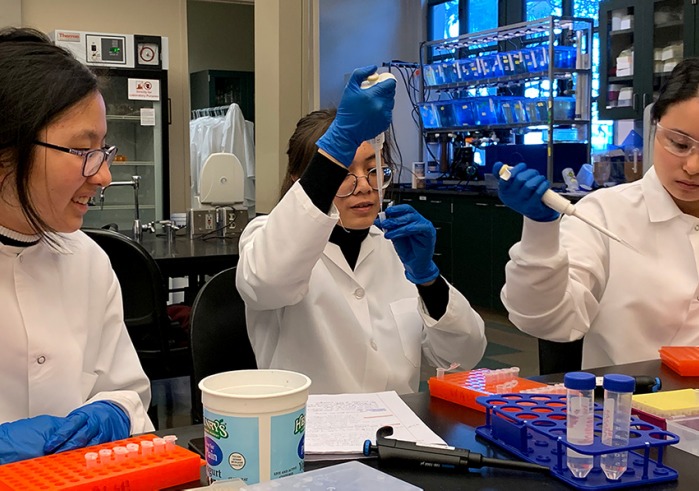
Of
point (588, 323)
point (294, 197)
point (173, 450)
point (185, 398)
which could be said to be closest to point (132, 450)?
point (173, 450)

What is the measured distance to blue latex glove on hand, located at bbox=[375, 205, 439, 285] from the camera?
1.53 m

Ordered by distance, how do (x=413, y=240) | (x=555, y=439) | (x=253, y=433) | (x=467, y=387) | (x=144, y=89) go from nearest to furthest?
(x=253, y=433)
(x=555, y=439)
(x=467, y=387)
(x=413, y=240)
(x=144, y=89)

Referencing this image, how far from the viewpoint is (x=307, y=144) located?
171 cm

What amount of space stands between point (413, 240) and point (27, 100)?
756 mm

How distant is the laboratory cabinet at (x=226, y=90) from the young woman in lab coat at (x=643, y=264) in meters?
6.18

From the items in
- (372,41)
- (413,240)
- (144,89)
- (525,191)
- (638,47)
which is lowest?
(413,240)

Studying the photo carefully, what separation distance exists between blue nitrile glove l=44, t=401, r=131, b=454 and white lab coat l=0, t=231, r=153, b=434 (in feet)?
0.22

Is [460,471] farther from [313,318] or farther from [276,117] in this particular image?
[276,117]

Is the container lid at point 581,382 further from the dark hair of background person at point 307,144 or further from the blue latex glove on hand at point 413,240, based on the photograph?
the dark hair of background person at point 307,144

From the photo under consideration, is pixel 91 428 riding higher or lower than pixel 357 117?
lower

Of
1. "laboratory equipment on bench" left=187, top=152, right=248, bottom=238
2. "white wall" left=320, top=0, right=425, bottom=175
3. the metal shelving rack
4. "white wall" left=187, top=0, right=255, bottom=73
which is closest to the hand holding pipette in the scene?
"laboratory equipment on bench" left=187, top=152, right=248, bottom=238

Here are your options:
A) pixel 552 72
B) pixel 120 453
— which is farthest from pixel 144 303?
pixel 552 72

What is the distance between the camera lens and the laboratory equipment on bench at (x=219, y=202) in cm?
377

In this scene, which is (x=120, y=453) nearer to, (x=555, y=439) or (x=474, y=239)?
(x=555, y=439)
